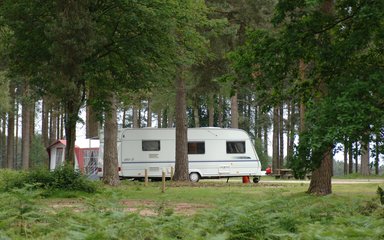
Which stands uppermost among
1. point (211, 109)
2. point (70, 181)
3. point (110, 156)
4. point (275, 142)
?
point (211, 109)

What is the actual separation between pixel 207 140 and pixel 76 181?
1292 centimetres

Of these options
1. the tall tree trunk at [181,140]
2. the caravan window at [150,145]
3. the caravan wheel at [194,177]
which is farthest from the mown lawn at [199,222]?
the caravan wheel at [194,177]

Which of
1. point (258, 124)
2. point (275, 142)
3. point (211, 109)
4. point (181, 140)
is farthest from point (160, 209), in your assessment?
point (258, 124)

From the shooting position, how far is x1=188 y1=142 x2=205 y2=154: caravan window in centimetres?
2888

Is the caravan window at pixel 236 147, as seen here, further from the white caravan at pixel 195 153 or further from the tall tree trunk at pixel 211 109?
the tall tree trunk at pixel 211 109

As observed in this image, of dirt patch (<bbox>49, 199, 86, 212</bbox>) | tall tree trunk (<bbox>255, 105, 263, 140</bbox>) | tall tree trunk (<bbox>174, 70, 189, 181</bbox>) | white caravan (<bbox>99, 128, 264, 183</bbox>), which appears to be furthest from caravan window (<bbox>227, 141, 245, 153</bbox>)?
tall tree trunk (<bbox>255, 105, 263, 140</bbox>)

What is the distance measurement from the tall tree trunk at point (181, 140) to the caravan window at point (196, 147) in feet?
7.17

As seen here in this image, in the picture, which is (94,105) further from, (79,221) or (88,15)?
(79,221)

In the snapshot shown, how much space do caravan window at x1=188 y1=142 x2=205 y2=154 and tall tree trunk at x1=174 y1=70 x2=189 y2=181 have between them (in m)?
2.19

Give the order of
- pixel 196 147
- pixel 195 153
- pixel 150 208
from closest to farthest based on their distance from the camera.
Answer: pixel 150 208, pixel 195 153, pixel 196 147

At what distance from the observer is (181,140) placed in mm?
26562

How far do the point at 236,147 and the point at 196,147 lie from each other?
188 cm

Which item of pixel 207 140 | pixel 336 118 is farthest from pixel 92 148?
pixel 336 118

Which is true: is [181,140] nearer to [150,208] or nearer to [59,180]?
[59,180]
